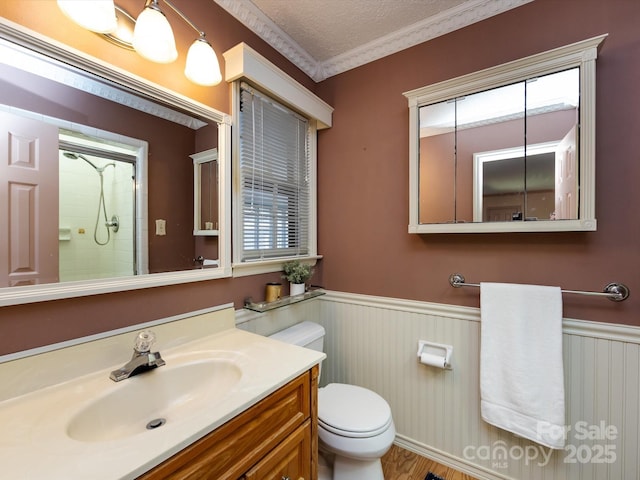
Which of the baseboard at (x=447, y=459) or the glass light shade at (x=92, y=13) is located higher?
the glass light shade at (x=92, y=13)

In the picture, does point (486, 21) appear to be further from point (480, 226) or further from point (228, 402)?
point (228, 402)

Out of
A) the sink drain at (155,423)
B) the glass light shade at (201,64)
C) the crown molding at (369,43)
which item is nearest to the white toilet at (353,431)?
the sink drain at (155,423)

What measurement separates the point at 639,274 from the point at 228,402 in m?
1.65

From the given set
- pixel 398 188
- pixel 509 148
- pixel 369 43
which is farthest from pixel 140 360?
pixel 369 43

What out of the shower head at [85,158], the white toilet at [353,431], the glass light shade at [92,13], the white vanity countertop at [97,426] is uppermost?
the glass light shade at [92,13]

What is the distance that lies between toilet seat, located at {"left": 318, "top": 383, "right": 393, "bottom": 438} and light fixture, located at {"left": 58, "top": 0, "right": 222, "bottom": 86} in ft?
5.21

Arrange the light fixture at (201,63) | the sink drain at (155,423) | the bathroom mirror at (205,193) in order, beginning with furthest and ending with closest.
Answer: the bathroom mirror at (205,193) → the light fixture at (201,63) → the sink drain at (155,423)

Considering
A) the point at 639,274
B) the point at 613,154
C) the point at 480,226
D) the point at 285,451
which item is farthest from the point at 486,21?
the point at 285,451

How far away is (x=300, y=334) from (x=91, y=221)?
3.67 ft

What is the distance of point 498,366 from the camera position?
53.2 inches

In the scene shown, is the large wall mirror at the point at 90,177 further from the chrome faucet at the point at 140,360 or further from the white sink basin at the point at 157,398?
the white sink basin at the point at 157,398

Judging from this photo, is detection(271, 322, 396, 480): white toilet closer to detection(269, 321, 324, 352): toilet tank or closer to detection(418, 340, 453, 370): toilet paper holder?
detection(269, 321, 324, 352): toilet tank

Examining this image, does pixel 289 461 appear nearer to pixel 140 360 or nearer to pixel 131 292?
pixel 140 360

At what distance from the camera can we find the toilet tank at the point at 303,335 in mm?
1556
